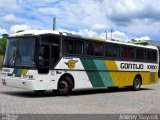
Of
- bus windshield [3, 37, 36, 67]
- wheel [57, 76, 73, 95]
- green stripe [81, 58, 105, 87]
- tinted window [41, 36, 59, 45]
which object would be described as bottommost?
wheel [57, 76, 73, 95]

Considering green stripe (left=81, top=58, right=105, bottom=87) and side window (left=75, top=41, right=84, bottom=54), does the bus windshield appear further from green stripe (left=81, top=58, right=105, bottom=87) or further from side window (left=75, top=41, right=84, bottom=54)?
green stripe (left=81, top=58, right=105, bottom=87)

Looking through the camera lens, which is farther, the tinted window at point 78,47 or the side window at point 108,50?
the side window at point 108,50

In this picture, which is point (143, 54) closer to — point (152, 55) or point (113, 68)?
point (152, 55)

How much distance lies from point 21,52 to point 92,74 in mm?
4571

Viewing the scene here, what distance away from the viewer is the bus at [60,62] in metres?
18.2

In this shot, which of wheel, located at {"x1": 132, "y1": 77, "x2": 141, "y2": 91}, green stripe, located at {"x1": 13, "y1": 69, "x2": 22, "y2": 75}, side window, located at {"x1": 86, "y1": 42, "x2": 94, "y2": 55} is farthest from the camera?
wheel, located at {"x1": 132, "y1": 77, "x2": 141, "y2": 91}

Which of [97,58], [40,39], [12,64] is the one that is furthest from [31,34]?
[97,58]

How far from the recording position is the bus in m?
18.2

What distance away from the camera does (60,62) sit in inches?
755

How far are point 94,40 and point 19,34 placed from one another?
4.39 meters

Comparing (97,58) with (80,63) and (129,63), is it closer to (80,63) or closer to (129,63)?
(80,63)

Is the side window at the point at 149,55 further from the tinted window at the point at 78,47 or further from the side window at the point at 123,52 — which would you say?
the tinted window at the point at 78,47

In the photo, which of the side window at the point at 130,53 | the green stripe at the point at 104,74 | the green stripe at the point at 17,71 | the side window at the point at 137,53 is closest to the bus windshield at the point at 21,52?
the green stripe at the point at 17,71

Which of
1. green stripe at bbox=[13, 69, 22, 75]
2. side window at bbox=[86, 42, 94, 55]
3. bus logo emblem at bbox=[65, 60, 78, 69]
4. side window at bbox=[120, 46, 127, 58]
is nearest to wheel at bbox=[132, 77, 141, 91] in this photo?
side window at bbox=[120, 46, 127, 58]
